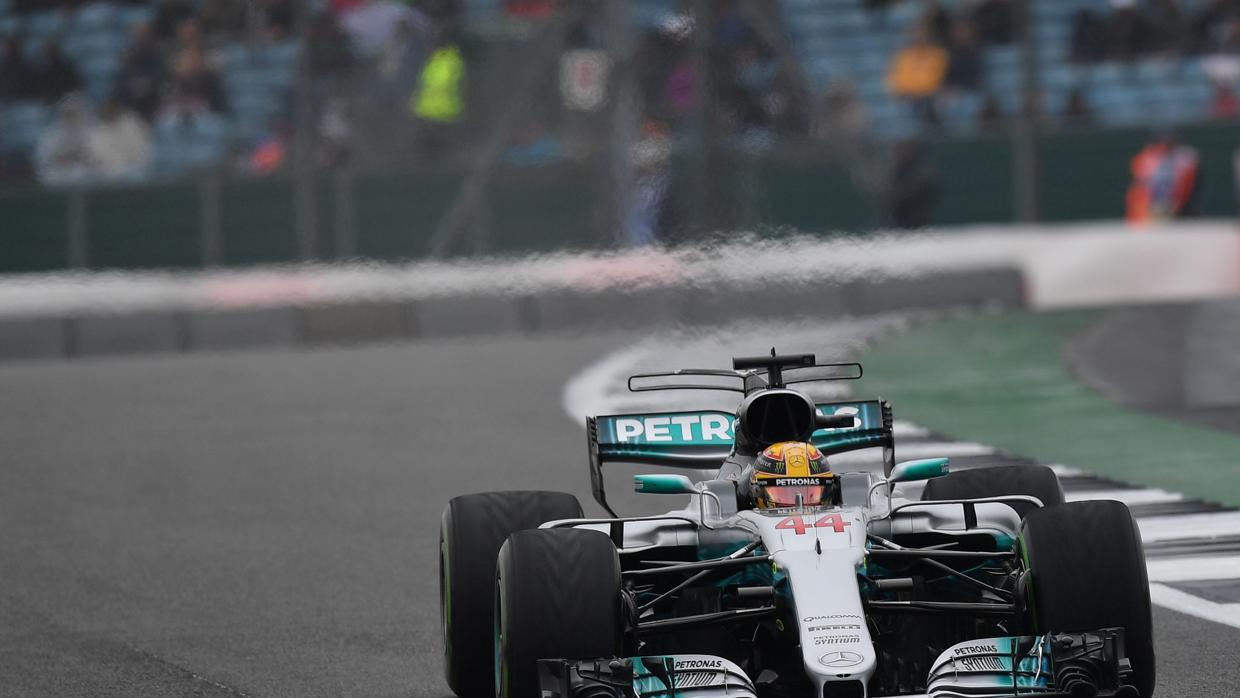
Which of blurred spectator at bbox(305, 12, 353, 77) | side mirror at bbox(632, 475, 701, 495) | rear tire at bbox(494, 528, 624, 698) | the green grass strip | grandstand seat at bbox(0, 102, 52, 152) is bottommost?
the green grass strip

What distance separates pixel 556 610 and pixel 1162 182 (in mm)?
16657

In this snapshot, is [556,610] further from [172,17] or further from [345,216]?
[172,17]

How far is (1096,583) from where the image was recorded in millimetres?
5848

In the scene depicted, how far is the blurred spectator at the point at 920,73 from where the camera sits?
21.8m

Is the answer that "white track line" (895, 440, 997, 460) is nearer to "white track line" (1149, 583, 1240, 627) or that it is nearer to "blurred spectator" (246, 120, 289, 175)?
"white track line" (1149, 583, 1240, 627)

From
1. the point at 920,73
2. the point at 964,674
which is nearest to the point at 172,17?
the point at 920,73

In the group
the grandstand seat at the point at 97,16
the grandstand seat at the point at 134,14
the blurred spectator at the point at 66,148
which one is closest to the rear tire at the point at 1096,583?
the blurred spectator at the point at 66,148

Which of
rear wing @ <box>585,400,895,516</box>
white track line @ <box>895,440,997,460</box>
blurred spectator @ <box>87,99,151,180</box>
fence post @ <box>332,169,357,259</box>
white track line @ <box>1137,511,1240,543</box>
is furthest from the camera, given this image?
blurred spectator @ <box>87,99,151,180</box>

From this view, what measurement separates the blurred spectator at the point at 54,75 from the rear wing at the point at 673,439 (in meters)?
15.6

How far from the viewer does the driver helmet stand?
248 inches

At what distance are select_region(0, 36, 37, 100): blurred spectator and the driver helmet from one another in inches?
649

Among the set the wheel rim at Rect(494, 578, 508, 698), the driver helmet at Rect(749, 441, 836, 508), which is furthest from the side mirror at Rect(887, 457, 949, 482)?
the wheel rim at Rect(494, 578, 508, 698)

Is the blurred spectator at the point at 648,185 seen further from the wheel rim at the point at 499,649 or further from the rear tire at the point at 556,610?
the rear tire at the point at 556,610

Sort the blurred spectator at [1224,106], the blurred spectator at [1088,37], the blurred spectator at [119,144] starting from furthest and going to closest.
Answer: the blurred spectator at [1088,37] → the blurred spectator at [1224,106] → the blurred spectator at [119,144]
